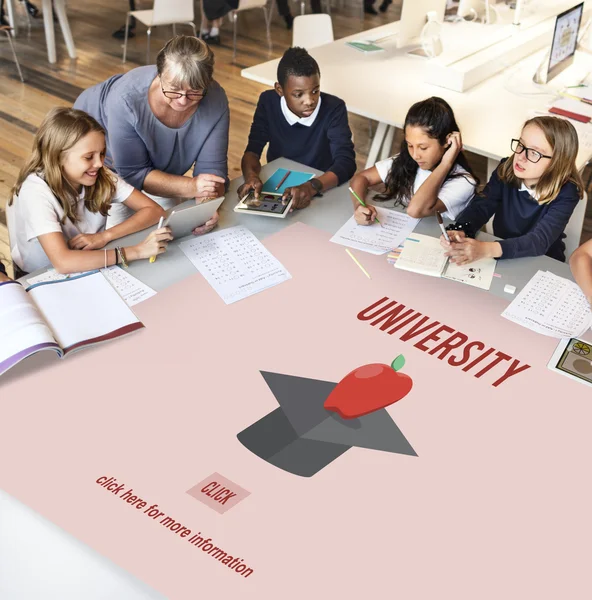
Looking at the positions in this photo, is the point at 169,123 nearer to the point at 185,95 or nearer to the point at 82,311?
the point at 185,95

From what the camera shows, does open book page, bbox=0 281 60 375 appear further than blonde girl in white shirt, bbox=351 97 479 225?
No

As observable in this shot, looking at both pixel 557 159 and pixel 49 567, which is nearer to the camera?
pixel 49 567

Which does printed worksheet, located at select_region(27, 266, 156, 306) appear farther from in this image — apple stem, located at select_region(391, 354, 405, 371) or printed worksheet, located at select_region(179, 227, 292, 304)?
apple stem, located at select_region(391, 354, 405, 371)

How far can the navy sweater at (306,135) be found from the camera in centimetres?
287

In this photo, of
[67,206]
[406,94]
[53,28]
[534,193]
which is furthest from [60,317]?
[53,28]

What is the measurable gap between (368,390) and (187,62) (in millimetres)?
1279

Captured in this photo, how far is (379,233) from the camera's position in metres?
2.35

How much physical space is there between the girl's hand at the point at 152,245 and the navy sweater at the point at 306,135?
883 mm

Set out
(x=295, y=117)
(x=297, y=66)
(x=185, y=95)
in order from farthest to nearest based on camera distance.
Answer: (x=295, y=117) < (x=297, y=66) < (x=185, y=95)

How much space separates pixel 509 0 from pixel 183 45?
12.1 feet

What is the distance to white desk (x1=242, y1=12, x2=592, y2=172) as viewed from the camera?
3.23 m

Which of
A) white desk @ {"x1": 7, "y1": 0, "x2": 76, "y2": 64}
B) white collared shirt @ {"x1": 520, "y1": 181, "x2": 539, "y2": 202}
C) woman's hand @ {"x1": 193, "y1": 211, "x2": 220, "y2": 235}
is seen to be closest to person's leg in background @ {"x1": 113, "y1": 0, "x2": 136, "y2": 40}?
white desk @ {"x1": 7, "y1": 0, "x2": 76, "y2": 64}

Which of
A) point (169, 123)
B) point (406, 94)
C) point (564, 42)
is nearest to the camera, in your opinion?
point (169, 123)

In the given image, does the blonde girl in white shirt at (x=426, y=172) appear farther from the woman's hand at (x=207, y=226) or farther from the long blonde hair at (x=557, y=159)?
the woman's hand at (x=207, y=226)
